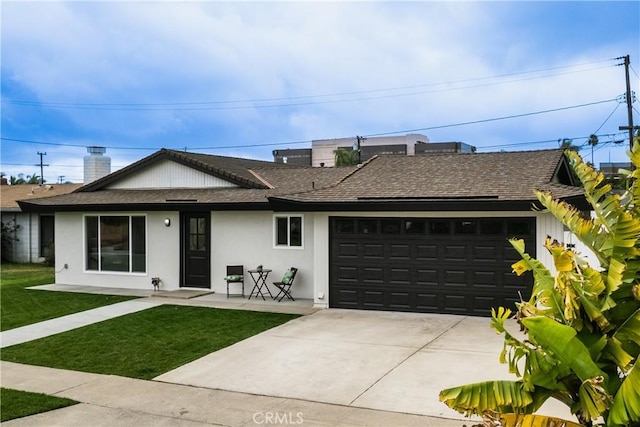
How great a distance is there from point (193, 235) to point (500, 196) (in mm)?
8612

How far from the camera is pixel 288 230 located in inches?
562

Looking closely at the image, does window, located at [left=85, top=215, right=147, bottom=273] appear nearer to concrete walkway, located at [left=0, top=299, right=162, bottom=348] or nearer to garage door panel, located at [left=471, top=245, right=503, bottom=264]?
concrete walkway, located at [left=0, top=299, right=162, bottom=348]

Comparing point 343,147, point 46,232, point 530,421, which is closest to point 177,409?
point 530,421

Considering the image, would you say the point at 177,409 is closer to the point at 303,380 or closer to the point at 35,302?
the point at 303,380

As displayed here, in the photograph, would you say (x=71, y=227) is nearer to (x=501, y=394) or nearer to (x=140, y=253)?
(x=140, y=253)

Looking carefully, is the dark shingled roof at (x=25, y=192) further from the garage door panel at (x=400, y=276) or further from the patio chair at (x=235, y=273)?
the garage door panel at (x=400, y=276)

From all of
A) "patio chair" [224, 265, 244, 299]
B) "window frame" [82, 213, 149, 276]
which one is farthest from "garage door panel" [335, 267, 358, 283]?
"window frame" [82, 213, 149, 276]

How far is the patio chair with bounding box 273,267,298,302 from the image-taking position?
13539mm

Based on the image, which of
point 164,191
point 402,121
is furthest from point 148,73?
point 402,121

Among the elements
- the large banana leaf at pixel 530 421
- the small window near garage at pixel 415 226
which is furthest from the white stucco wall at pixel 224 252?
the large banana leaf at pixel 530 421

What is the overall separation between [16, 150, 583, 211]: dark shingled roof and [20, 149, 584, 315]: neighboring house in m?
0.04

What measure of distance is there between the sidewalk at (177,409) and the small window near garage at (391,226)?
6191 mm

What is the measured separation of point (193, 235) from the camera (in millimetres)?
15555

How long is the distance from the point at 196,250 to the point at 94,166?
10.2 m
